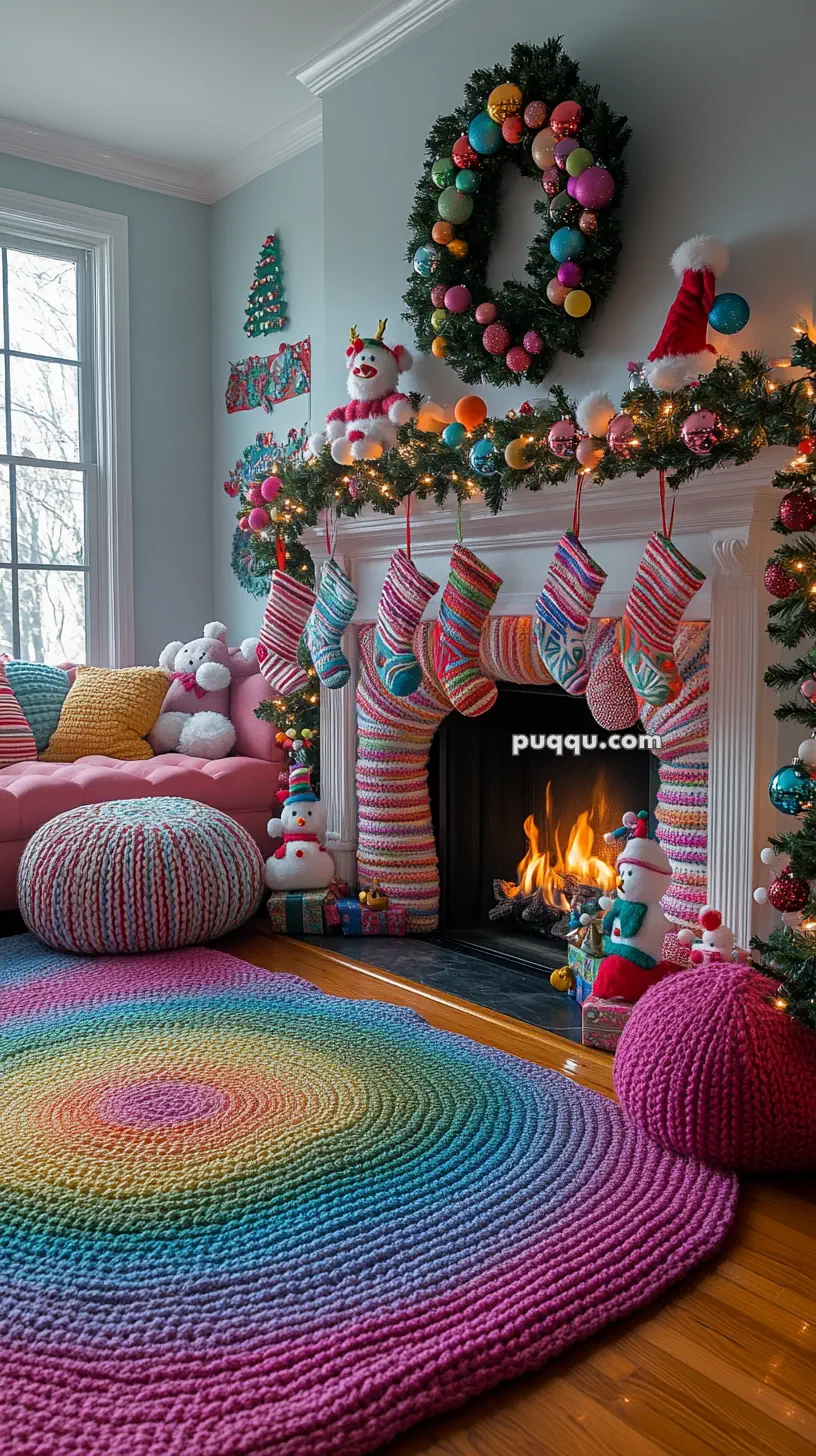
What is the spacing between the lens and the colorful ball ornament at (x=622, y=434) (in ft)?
7.47

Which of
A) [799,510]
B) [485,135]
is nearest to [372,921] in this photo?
[799,510]

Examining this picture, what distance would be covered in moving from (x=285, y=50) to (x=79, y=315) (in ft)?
4.38

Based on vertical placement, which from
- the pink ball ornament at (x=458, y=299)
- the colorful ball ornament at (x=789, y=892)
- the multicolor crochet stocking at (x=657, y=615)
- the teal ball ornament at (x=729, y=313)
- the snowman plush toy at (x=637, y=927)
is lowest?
the snowman plush toy at (x=637, y=927)

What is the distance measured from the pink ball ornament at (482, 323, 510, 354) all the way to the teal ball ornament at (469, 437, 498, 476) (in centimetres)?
23

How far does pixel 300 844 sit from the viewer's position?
3.30 metres

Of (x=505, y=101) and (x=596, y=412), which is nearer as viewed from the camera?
(x=596, y=412)

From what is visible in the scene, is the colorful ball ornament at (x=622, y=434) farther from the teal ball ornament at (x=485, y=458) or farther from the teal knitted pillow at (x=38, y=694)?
the teal knitted pillow at (x=38, y=694)

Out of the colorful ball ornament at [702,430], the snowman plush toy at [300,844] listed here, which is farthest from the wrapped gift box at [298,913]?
the colorful ball ornament at [702,430]

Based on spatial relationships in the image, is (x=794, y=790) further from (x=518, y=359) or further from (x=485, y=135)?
(x=485, y=135)

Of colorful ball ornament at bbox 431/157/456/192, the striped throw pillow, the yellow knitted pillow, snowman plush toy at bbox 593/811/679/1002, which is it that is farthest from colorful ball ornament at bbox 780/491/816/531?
the striped throw pillow

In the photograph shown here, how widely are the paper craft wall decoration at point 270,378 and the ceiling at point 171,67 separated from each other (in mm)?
729

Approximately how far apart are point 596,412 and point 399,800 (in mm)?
1322

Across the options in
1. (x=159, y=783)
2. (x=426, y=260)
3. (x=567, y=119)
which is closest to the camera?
(x=567, y=119)

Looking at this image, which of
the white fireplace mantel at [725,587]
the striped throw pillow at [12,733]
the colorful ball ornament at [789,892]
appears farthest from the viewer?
the striped throw pillow at [12,733]
